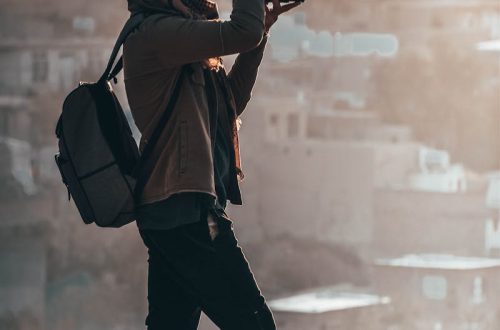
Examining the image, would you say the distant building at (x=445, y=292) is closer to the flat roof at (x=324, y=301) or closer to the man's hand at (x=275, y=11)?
the flat roof at (x=324, y=301)

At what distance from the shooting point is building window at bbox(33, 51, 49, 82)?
15430 mm

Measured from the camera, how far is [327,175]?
1856cm

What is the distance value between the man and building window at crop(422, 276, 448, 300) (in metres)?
15.6

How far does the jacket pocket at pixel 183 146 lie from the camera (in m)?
1.00

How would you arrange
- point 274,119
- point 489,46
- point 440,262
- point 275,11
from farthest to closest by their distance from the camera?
point 489,46 → point 274,119 → point 440,262 → point 275,11

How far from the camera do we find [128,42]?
102 centimetres

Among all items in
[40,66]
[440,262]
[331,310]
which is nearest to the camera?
[40,66]

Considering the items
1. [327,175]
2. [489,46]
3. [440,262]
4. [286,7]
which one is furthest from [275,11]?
[489,46]

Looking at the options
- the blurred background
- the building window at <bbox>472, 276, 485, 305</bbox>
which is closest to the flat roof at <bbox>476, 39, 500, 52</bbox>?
the blurred background

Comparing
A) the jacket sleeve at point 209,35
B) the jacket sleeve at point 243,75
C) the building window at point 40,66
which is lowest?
the building window at point 40,66

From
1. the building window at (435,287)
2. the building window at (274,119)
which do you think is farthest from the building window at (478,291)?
the building window at (274,119)

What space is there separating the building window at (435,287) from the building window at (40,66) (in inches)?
226

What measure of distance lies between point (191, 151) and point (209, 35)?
0.10 m

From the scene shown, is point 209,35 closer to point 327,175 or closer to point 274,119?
point 274,119
